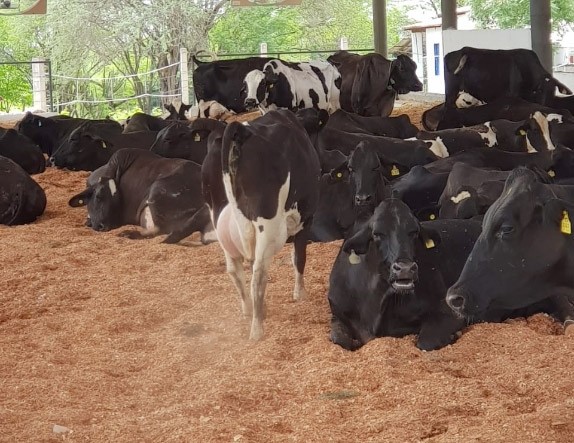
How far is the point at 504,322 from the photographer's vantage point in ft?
21.7

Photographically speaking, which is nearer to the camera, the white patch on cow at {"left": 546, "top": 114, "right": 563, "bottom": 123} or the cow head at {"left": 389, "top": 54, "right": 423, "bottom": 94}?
the white patch on cow at {"left": 546, "top": 114, "right": 563, "bottom": 123}

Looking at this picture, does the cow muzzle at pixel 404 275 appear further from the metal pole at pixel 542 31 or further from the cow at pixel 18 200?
the metal pole at pixel 542 31

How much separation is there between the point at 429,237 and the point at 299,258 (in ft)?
4.24

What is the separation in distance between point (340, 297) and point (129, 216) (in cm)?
496

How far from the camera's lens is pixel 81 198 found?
38.0 ft

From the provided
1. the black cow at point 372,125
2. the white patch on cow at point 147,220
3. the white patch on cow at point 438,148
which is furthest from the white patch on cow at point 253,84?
the white patch on cow at point 147,220

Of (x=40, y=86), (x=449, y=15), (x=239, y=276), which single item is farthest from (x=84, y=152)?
(x=449, y=15)

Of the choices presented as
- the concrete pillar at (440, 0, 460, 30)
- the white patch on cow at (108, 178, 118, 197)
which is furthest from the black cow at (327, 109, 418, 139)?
the concrete pillar at (440, 0, 460, 30)

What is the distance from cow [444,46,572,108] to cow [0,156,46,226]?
799 cm

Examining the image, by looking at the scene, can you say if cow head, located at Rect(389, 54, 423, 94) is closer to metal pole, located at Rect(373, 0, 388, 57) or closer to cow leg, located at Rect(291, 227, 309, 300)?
metal pole, located at Rect(373, 0, 388, 57)

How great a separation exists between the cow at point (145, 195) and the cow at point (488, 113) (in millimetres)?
6202

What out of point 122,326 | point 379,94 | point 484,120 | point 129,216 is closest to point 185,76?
point 379,94

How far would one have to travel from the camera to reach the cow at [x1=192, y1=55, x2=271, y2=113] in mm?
19938

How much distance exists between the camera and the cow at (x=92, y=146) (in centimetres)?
1478
